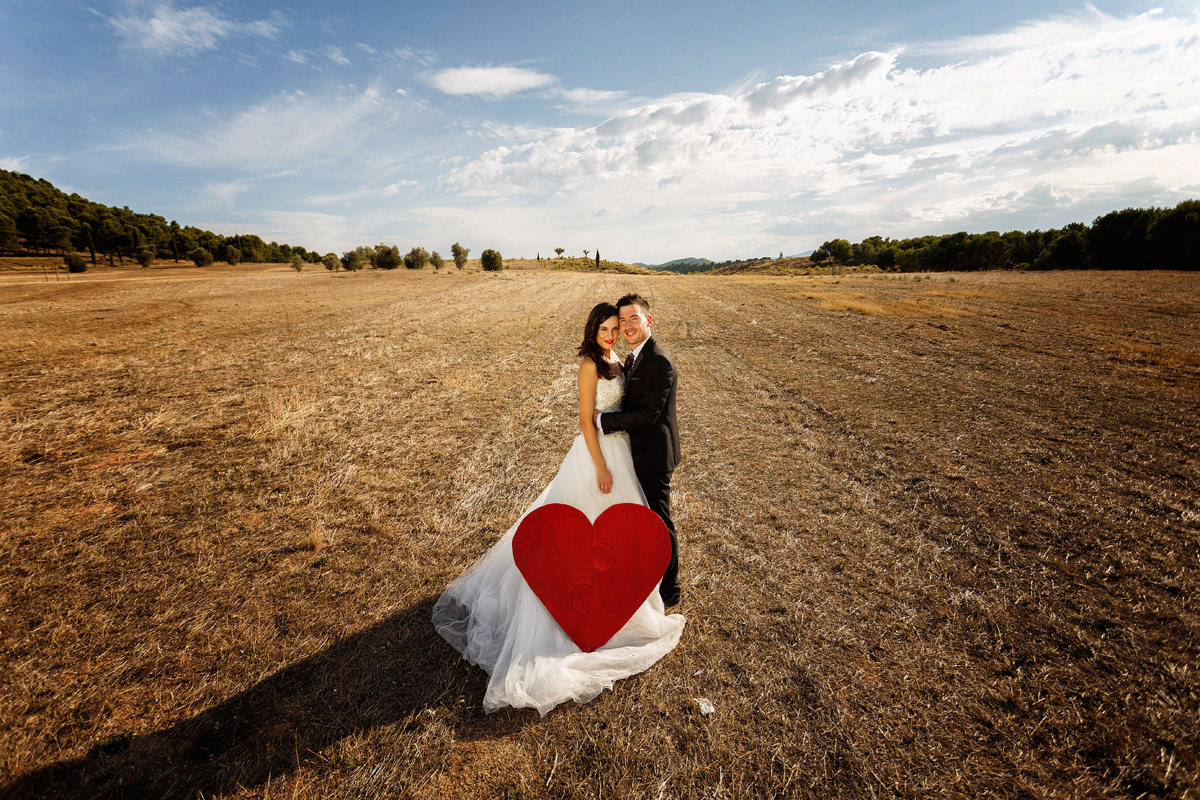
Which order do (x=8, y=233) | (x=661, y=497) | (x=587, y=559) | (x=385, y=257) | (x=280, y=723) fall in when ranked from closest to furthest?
(x=280, y=723)
(x=587, y=559)
(x=661, y=497)
(x=8, y=233)
(x=385, y=257)

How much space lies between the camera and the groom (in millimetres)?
3359

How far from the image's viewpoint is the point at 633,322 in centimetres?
336

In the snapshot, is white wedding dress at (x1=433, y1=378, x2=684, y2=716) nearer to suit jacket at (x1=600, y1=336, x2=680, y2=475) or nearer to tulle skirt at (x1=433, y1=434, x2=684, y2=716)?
tulle skirt at (x1=433, y1=434, x2=684, y2=716)

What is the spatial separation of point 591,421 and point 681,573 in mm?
2208

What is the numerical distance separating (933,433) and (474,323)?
18.0m

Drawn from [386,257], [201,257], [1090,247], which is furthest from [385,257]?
[1090,247]

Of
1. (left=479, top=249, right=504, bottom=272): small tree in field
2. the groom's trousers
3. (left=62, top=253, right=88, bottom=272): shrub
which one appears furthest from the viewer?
(left=479, top=249, right=504, bottom=272): small tree in field

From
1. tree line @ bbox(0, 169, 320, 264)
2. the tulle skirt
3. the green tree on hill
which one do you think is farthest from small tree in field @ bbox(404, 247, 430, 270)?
the tulle skirt

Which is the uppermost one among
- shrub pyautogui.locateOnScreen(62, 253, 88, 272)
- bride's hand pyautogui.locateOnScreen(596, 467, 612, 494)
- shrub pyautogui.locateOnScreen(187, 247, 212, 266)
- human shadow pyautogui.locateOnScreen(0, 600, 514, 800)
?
shrub pyautogui.locateOnScreen(187, 247, 212, 266)

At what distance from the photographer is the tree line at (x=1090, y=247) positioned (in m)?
43.1

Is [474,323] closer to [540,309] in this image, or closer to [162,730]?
[540,309]

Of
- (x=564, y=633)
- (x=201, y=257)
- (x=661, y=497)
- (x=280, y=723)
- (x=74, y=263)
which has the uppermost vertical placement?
(x=201, y=257)

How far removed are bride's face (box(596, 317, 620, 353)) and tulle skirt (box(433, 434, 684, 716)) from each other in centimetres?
76

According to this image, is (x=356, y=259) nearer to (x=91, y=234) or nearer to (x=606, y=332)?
(x=91, y=234)
